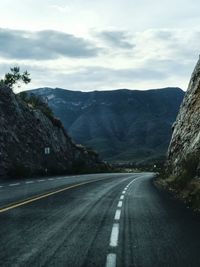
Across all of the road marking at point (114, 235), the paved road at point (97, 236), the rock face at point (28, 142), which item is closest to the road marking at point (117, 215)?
the paved road at point (97, 236)

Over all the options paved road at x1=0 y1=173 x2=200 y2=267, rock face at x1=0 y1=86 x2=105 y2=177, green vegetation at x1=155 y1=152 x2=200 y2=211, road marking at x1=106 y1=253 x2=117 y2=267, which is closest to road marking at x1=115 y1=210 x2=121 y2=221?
paved road at x1=0 y1=173 x2=200 y2=267

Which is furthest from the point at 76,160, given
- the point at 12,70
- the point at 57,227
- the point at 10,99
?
the point at 57,227

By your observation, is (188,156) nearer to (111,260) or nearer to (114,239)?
(114,239)

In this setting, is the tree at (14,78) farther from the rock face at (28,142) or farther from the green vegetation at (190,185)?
the green vegetation at (190,185)

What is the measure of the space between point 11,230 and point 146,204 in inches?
307

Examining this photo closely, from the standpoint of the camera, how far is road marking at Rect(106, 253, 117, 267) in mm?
6750

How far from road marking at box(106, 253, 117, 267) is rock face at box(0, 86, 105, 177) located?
30541 millimetres

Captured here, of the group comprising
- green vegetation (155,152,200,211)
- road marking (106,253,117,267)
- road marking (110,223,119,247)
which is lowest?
road marking (106,253,117,267)

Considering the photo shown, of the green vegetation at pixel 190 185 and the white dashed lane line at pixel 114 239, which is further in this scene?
the green vegetation at pixel 190 185

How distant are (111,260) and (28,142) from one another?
42.3 meters

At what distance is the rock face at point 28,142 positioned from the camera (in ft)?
135

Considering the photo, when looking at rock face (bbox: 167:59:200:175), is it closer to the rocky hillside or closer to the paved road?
the rocky hillside

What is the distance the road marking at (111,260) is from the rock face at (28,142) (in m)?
30.5

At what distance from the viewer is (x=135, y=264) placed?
6777 millimetres
